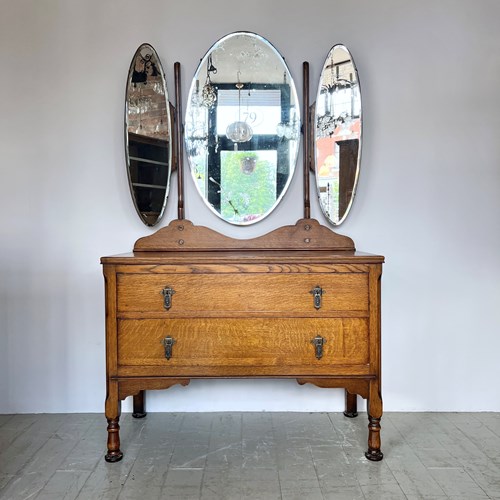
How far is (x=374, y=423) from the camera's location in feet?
7.30

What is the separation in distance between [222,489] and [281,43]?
2192 mm

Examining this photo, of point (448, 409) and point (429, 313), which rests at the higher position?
point (429, 313)

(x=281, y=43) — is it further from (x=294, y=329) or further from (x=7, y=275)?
(x=7, y=275)

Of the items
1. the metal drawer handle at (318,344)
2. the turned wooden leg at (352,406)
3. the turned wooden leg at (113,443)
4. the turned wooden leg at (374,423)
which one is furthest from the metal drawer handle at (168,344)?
the turned wooden leg at (352,406)

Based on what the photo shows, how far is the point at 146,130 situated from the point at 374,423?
6.05 ft

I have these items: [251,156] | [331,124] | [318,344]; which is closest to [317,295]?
[318,344]

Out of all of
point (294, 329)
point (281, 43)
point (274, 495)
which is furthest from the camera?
point (281, 43)

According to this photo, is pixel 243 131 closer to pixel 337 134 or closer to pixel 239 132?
pixel 239 132

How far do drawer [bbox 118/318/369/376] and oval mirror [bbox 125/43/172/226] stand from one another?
75 cm

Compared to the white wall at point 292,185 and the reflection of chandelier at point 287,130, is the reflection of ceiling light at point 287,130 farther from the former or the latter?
the white wall at point 292,185

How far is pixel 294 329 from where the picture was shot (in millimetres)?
2182

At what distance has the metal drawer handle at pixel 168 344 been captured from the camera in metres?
2.17

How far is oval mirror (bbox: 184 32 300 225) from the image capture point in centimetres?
269

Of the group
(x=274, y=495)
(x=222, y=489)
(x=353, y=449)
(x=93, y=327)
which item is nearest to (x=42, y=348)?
(x=93, y=327)
